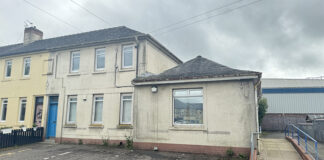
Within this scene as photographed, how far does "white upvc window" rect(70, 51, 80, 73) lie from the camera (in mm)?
13543

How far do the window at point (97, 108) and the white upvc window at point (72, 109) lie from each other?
4.70 feet

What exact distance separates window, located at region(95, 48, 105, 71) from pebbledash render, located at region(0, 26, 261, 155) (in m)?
0.06

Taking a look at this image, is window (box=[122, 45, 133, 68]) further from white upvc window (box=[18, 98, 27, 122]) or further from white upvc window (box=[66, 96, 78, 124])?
white upvc window (box=[18, 98, 27, 122])

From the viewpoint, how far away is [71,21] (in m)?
14.8

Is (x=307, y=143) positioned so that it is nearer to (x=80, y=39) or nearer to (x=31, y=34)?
(x=80, y=39)

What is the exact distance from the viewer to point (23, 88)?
48.4ft

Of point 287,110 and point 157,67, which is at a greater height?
point 157,67

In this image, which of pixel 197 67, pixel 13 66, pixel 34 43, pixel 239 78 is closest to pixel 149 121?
pixel 197 67

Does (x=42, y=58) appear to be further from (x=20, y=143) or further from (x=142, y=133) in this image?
(x=142, y=133)

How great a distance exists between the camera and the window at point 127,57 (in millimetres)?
12156

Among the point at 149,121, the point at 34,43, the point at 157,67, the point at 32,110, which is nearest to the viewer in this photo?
the point at 149,121

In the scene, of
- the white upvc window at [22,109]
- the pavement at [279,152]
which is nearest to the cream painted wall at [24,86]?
the white upvc window at [22,109]

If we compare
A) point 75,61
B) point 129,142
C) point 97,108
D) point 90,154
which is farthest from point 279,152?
point 75,61

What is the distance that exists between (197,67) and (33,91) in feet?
37.2
